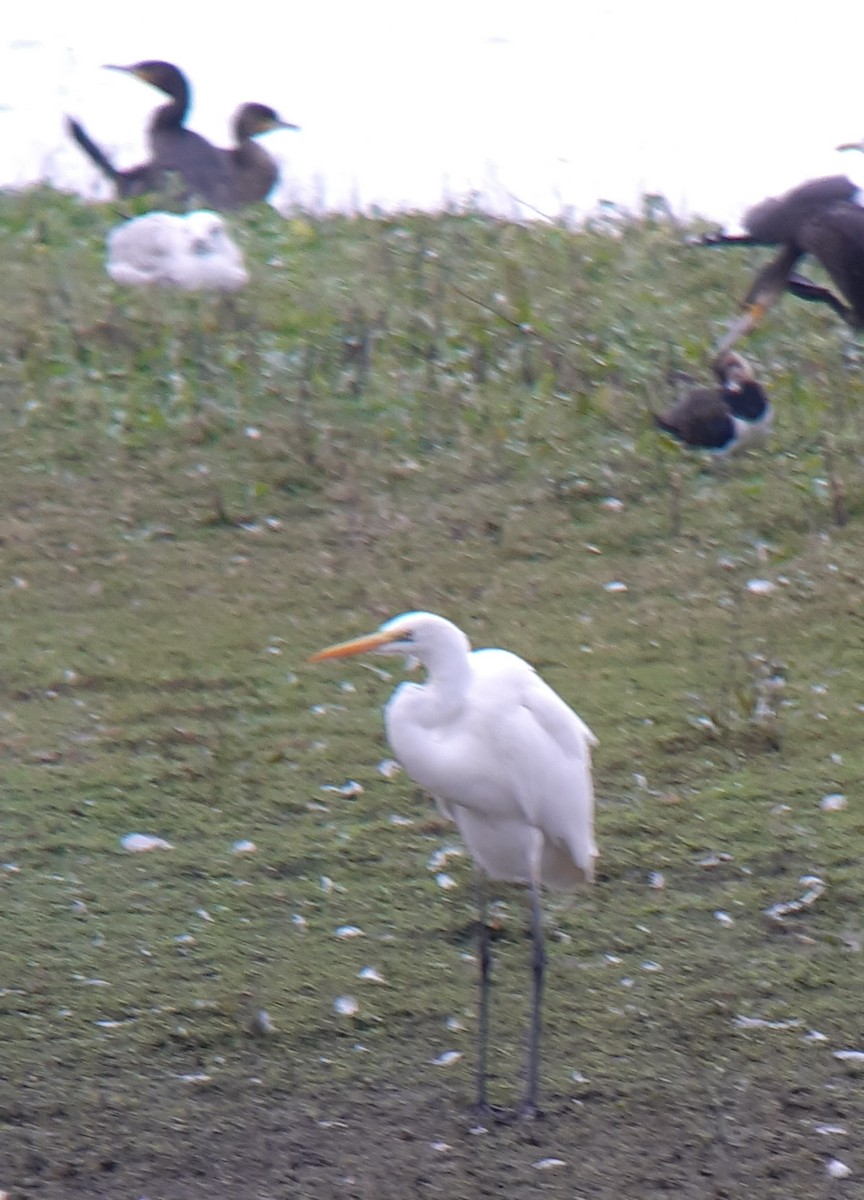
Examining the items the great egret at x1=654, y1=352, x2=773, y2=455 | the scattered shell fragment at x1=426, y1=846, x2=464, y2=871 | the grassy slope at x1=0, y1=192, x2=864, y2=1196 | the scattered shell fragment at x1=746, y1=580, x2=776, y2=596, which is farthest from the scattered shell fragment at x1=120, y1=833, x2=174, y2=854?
the great egret at x1=654, y1=352, x2=773, y2=455

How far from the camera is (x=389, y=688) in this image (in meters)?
5.18

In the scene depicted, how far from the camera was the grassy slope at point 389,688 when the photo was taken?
325 centimetres

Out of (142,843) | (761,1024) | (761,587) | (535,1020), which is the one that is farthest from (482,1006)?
(761,587)

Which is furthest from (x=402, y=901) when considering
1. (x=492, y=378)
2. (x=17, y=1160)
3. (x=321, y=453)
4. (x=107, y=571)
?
(x=492, y=378)

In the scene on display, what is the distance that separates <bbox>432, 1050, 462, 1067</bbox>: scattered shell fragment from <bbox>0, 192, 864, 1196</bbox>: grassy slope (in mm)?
54

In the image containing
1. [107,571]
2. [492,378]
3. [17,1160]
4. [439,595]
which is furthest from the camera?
[492,378]

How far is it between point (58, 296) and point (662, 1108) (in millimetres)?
5933

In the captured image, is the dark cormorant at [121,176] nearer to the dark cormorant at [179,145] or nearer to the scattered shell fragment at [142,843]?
the dark cormorant at [179,145]

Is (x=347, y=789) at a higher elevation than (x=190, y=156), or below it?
higher

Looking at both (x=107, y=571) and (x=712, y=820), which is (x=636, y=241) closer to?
(x=107, y=571)

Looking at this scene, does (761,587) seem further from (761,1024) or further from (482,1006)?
(482,1006)

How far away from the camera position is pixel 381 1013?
3516mm

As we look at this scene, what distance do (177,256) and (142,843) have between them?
4448mm

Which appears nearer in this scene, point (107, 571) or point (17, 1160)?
point (17, 1160)
